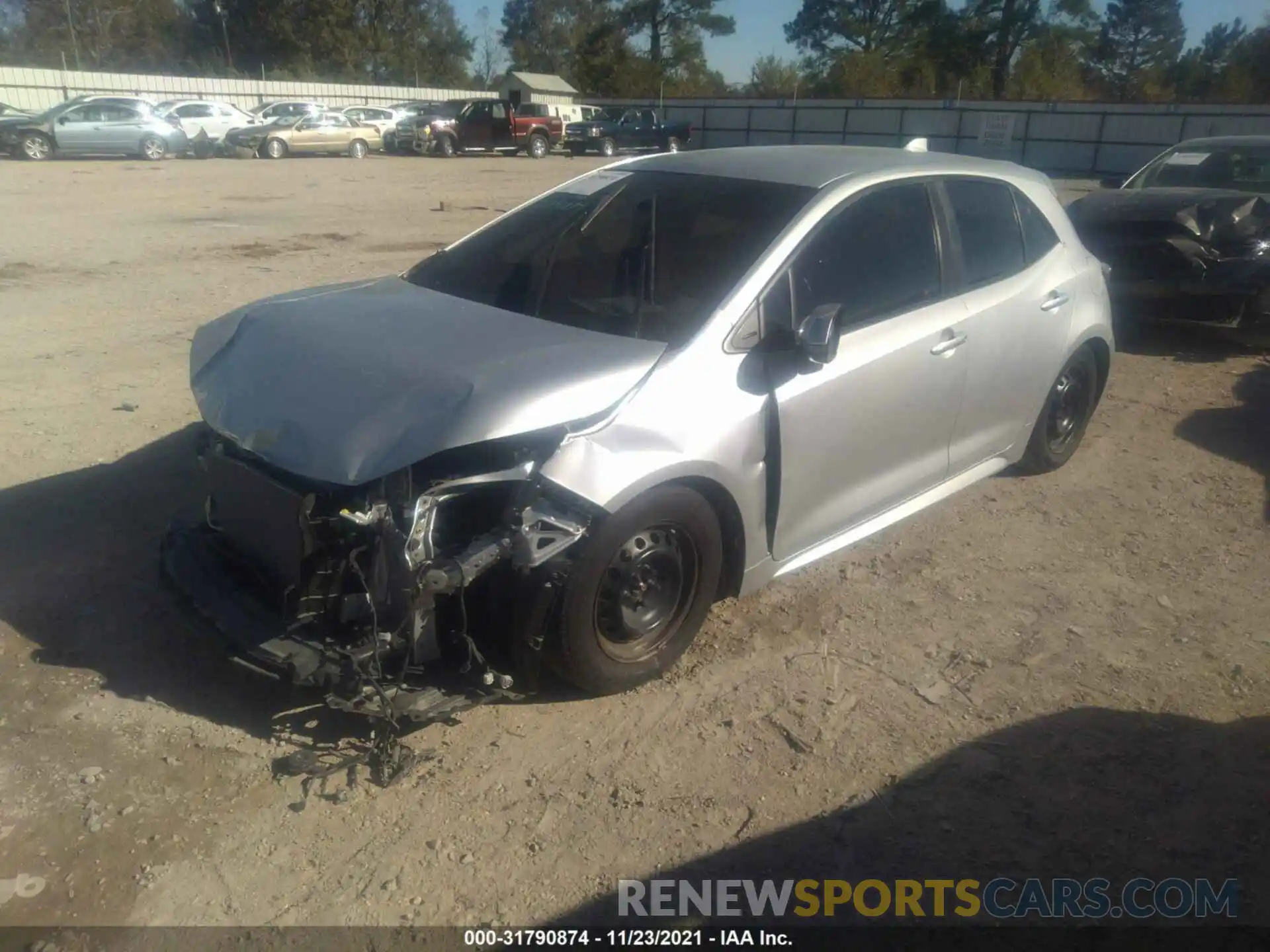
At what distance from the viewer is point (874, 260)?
4.14 meters

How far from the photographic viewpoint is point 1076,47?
5344cm

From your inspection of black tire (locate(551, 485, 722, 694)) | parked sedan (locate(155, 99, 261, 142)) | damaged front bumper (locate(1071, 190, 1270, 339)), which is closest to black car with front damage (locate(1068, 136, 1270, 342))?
damaged front bumper (locate(1071, 190, 1270, 339))

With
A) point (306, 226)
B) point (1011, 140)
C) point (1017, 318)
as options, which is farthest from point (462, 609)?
point (1011, 140)

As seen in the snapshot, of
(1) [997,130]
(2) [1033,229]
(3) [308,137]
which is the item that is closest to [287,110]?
(3) [308,137]

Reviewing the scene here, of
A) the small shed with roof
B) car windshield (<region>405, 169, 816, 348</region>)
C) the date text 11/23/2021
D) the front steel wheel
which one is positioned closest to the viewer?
the date text 11/23/2021

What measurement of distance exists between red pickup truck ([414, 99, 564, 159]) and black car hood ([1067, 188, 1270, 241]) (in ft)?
91.4

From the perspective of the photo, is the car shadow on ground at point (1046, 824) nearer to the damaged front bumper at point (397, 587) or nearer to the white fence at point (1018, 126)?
the damaged front bumper at point (397, 587)

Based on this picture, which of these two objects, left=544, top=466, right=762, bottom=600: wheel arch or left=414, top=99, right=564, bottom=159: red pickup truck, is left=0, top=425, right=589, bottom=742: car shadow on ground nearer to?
left=544, top=466, right=762, bottom=600: wheel arch

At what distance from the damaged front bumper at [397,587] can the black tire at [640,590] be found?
104mm

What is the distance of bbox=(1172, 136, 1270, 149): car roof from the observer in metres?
9.61

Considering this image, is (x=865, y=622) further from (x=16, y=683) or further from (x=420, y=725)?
(x=16, y=683)

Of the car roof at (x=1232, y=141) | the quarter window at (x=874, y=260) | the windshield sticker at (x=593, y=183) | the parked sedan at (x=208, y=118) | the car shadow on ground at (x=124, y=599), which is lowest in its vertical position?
the car shadow on ground at (x=124, y=599)

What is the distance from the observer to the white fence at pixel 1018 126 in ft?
103

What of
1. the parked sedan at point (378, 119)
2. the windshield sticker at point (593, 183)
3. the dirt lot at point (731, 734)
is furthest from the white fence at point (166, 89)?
the windshield sticker at point (593, 183)
